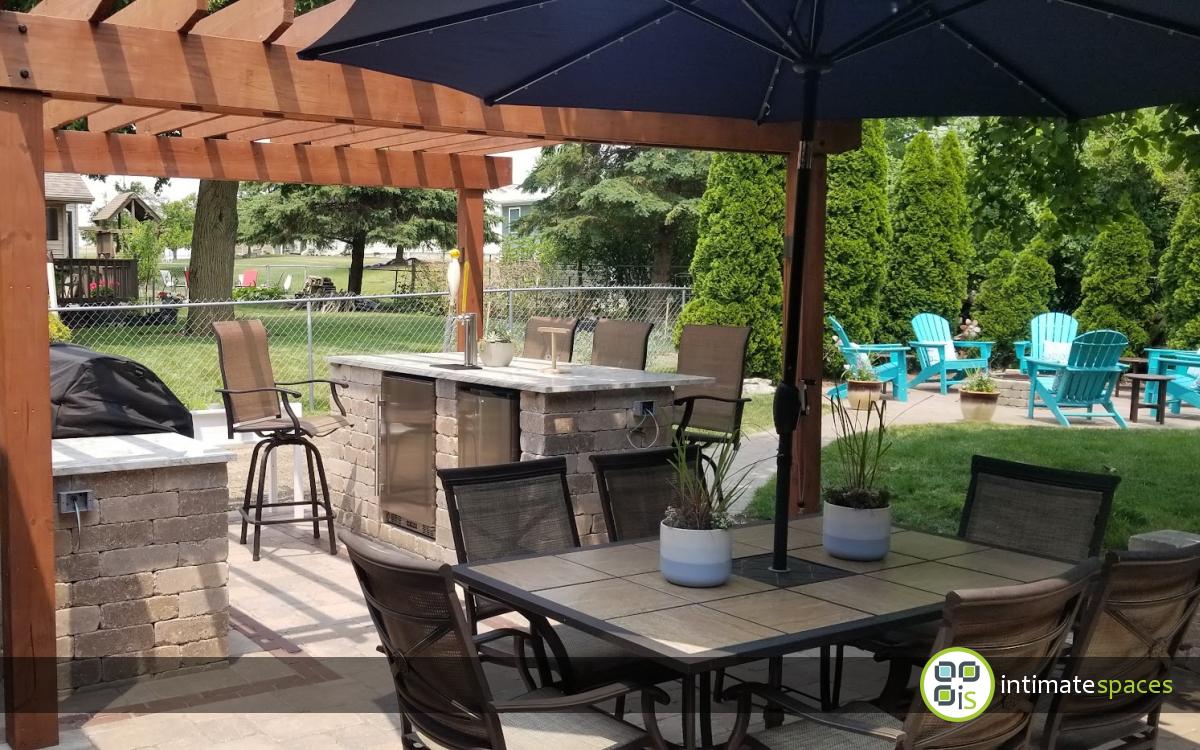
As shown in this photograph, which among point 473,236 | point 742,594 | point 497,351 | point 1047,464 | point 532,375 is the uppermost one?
point 473,236

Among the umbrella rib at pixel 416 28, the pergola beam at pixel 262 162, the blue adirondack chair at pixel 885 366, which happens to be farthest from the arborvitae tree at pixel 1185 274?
the umbrella rib at pixel 416 28

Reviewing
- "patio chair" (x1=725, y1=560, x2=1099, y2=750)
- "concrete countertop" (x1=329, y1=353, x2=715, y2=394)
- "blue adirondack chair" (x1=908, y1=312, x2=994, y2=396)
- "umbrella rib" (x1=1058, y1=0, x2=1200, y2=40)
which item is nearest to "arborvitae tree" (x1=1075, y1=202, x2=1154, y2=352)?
"blue adirondack chair" (x1=908, y1=312, x2=994, y2=396)

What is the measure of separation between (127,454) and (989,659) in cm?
335

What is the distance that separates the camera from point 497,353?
6301 mm

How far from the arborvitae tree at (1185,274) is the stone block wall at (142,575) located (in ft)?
42.7

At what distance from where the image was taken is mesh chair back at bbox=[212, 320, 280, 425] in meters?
6.40

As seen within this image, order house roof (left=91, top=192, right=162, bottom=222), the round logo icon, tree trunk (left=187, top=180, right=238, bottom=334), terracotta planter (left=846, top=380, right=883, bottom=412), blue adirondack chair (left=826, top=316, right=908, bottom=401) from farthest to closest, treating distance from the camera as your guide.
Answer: house roof (left=91, top=192, right=162, bottom=222), tree trunk (left=187, top=180, right=238, bottom=334), blue adirondack chair (left=826, top=316, right=908, bottom=401), terracotta planter (left=846, top=380, right=883, bottom=412), the round logo icon

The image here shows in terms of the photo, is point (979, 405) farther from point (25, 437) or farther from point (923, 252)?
point (25, 437)

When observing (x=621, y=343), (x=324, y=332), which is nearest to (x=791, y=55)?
(x=621, y=343)

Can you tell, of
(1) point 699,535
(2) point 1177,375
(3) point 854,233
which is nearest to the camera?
(1) point 699,535

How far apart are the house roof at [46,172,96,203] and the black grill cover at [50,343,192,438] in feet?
74.1

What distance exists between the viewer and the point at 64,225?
92.7ft

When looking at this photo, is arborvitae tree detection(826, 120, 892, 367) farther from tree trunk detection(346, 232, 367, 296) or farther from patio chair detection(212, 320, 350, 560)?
tree trunk detection(346, 232, 367, 296)

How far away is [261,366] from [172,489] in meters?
2.22
